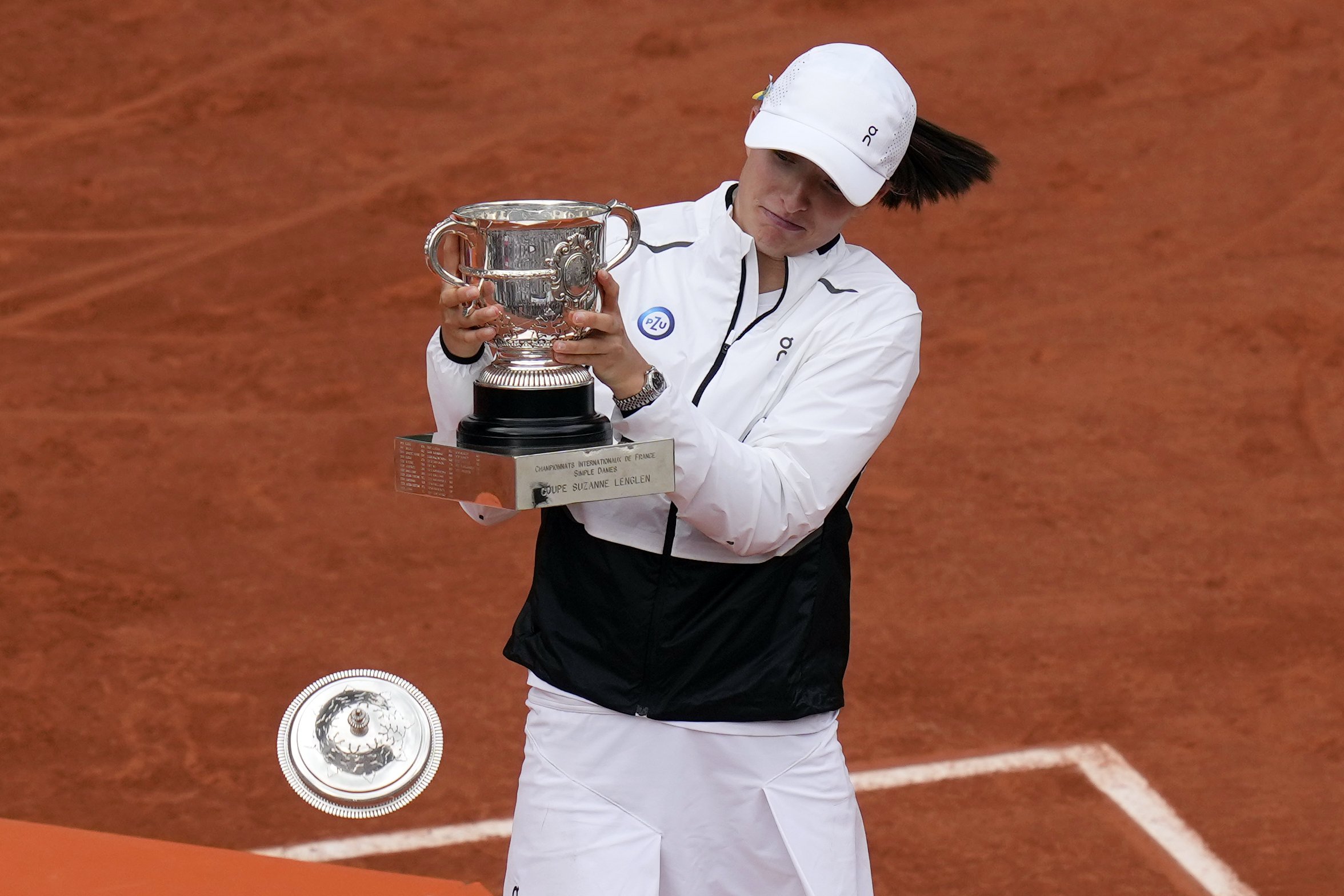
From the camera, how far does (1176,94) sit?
962 cm

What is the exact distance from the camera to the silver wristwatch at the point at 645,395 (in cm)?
252

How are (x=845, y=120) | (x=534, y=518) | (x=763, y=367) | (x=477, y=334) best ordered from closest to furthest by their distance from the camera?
(x=477, y=334) < (x=845, y=120) < (x=763, y=367) < (x=534, y=518)

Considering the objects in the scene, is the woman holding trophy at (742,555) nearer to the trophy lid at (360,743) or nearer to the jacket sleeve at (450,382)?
the jacket sleeve at (450,382)

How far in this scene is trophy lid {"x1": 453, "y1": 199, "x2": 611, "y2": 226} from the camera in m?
2.51

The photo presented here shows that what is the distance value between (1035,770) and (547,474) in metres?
3.35

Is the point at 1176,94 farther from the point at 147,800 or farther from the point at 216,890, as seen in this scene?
the point at 216,890

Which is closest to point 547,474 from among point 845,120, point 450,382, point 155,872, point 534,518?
point 450,382

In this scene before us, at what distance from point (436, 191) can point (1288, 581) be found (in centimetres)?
477

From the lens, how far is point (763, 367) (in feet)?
9.37

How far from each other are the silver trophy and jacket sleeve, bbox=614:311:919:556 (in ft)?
0.35

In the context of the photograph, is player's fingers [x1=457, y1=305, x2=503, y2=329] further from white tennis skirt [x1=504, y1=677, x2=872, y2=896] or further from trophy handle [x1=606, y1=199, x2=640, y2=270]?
white tennis skirt [x1=504, y1=677, x2=872, y2=896]

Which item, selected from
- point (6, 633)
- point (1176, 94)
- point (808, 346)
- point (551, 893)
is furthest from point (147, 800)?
point (1176, 94)

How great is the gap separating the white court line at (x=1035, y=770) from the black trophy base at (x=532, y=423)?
2402mm

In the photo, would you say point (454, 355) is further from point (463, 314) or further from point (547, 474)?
point (547, 474)
